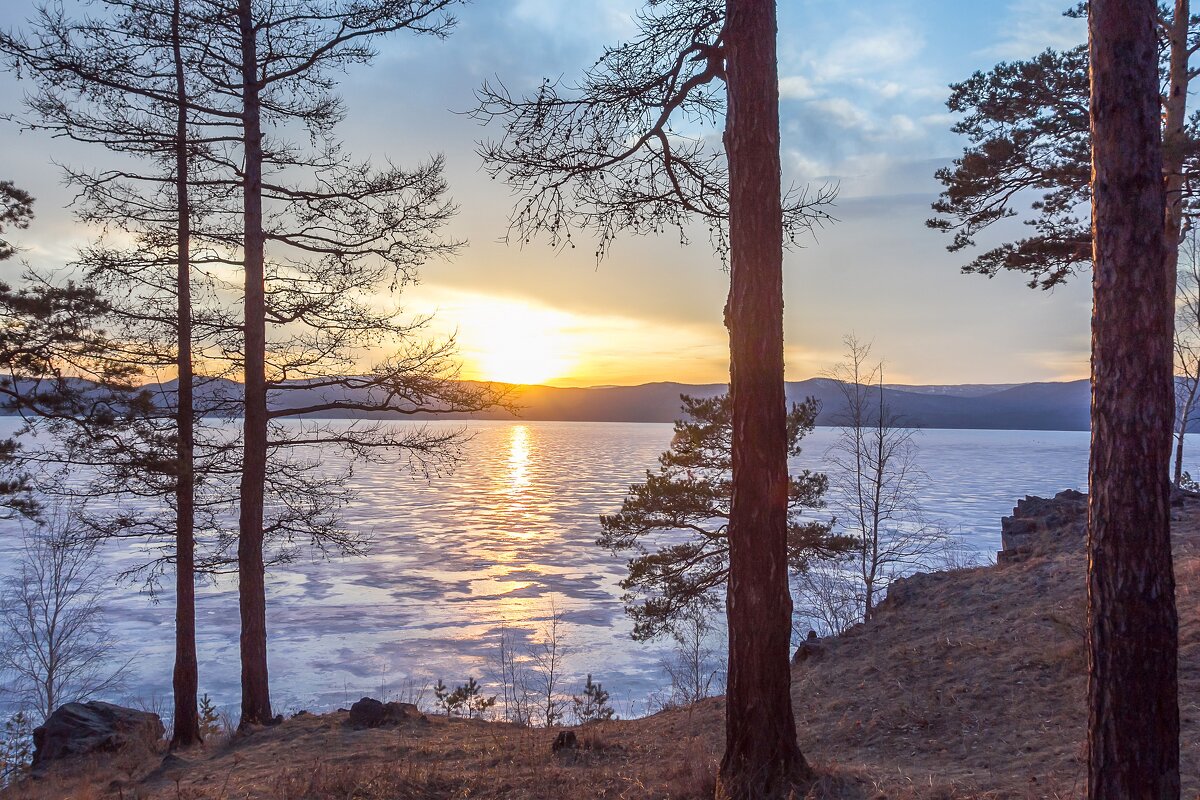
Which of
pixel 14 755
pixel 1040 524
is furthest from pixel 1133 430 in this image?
pixel 14 755

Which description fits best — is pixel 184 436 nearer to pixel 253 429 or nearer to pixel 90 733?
pixel 253 429

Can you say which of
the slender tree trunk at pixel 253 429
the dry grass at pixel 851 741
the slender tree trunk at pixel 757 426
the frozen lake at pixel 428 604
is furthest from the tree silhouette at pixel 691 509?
the slender tree trunk at pixel 757 426

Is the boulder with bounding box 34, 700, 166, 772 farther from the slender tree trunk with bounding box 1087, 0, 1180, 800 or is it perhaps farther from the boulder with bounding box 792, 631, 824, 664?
the slender tree trunk with bounding box 1087, 0, 1180, 800

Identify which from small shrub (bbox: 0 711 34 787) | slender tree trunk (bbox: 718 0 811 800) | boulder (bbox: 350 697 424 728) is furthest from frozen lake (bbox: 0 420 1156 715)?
slender tree trunk (bbox: 718 0 811 800)

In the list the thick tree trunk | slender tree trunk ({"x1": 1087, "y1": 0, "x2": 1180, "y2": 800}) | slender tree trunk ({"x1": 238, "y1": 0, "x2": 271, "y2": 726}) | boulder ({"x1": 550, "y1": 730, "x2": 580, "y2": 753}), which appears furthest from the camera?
the thick tree trunk

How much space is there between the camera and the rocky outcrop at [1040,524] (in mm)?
15883

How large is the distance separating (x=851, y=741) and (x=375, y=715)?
22.4 feet

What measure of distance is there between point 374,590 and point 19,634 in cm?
1245

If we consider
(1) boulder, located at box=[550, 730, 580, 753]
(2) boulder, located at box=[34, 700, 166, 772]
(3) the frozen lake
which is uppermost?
(1) boulder, located at box=[550, 730, 580, 753]

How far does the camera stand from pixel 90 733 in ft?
38.2

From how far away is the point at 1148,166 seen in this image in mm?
3930

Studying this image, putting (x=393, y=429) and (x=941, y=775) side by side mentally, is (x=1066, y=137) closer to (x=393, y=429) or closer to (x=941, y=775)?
(x=941, y=775)

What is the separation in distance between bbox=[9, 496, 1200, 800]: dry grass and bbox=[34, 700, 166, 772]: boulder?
3.75 feet

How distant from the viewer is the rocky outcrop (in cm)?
1588
